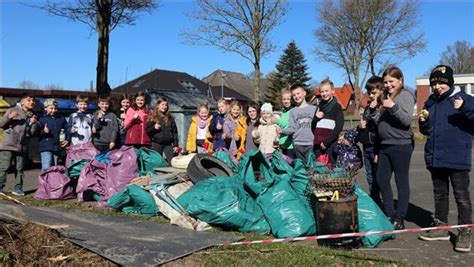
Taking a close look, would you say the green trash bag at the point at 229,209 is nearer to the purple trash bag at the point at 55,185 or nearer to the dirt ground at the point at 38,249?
the dirt ground at the point at 38,249

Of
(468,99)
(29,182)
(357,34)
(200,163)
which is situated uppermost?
(357,34)

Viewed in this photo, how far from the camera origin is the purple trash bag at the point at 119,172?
713 cm

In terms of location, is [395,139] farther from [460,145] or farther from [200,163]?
[200,163]

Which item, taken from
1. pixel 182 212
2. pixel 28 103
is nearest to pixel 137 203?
pixel 182 212

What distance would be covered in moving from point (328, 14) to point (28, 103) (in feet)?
94.2

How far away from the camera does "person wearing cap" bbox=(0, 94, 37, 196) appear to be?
7777 millimetres

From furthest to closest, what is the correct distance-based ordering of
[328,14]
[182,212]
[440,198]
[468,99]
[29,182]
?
1. [328,14]
2. [29,182]
3. [182,212]
4. [440,198]
5. [468,99]

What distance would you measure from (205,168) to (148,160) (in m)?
1.23

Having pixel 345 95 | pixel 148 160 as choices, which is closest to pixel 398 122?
pixel 148 160

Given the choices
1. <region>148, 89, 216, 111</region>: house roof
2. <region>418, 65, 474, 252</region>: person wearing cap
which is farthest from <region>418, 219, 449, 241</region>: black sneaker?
<region>148, 89, 216, 111</region>: house roof

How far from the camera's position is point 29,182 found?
31.6ft

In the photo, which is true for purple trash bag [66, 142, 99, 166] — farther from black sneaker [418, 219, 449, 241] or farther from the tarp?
black sneaker [418, 219, 449, 241]

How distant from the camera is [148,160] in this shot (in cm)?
764

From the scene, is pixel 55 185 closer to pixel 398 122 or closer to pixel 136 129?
pixel 136 129
